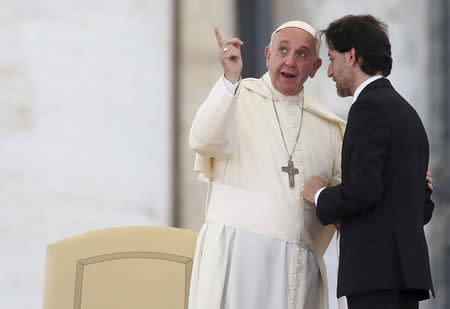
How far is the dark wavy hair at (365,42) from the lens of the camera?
3.42m

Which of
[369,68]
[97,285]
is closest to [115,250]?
[97,285]

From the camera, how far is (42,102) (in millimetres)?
5453

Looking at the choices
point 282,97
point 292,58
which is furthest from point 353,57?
point 282,97

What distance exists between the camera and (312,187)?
139 inches

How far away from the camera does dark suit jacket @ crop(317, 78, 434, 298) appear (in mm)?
3264

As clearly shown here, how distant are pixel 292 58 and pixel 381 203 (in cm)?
62

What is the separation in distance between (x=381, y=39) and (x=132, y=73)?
2.32 m

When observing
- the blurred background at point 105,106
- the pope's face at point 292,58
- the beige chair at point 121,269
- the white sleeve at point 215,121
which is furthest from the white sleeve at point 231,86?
the blurred background at point 105,106

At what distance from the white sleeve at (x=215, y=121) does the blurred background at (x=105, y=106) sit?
192cm

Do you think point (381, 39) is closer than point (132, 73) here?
Yes

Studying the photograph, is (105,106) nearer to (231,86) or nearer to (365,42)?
(231,86)

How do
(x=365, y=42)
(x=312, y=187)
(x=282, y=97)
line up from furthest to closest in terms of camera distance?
(x=282, y=97)
(x=312, y=187)
(x=365, y=42)

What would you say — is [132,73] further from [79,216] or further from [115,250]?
[115,250]

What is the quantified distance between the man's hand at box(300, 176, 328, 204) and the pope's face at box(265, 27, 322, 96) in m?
0.34
